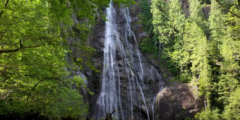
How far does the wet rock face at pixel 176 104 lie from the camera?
738 inches

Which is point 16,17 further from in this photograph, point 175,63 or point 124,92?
point 175,63

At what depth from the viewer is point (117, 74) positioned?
2111 centimetres

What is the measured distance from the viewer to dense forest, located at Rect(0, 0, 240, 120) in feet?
12.6

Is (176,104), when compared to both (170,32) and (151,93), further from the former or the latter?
(170,32)

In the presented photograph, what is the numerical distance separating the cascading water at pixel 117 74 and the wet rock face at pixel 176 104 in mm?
1939

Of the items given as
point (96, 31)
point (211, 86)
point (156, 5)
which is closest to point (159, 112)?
point (211, 86)

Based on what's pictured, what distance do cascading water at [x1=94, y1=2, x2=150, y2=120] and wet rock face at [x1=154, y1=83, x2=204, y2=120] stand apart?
194 centimetres

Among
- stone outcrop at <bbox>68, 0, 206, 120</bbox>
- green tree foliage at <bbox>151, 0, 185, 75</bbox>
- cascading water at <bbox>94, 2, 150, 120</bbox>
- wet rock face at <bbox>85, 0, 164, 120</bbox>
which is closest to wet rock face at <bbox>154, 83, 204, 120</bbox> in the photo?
stone outcrop at <bbox>68, 0, 206, 120</bbox>

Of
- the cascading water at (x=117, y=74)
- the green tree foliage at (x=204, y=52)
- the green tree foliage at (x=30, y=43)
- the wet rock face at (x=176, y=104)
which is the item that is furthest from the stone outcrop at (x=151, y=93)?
the green tree foliage at (x=30, y=43)

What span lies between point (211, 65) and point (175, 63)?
5.07m

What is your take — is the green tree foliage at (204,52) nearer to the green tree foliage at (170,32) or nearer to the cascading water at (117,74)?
the green tree foliage at (170,32)

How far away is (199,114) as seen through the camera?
1803 cm

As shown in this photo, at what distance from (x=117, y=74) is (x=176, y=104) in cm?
875

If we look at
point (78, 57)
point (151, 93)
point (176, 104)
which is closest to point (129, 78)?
point (151, 93)
